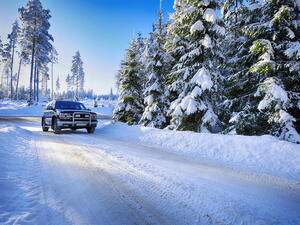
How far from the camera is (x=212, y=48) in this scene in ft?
36.6

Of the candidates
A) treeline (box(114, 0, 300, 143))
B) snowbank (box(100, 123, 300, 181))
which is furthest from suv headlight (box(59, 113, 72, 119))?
treeline (box(114, 0, 300, 143))

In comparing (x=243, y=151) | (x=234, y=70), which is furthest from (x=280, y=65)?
(x=243, y=151)

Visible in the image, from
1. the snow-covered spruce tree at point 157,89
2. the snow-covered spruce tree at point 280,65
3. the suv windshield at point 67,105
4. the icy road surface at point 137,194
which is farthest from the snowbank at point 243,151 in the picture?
the suv windshield at point 67,105

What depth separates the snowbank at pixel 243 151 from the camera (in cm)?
523

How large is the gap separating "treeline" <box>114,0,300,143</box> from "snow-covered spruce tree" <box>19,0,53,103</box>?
27.6m

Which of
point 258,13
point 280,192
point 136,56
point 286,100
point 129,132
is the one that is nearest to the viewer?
point 280,192

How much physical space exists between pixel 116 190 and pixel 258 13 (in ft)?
38.6

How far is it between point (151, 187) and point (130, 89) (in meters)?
14.8

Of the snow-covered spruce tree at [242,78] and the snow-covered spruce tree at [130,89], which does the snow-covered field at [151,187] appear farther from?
the snow-covered spruce tree at [130,89]

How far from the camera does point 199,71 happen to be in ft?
35.7

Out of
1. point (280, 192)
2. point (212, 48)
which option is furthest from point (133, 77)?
point (280, 192)

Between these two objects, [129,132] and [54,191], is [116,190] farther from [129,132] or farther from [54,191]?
[129,132]

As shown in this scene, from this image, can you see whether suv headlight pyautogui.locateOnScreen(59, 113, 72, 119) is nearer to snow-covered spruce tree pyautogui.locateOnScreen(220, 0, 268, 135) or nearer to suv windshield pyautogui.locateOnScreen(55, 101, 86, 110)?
suv windshield pyautogui.locateOnScreen(55, 101, 86, 110)

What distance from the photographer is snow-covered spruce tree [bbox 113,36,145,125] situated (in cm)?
1772
